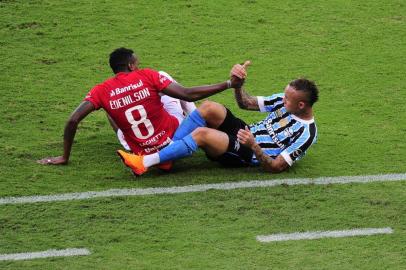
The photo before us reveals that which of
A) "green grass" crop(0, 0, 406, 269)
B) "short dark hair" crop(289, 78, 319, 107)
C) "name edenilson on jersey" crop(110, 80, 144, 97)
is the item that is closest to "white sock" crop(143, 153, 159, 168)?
"green grass" crop(0, 0, 406, 269)

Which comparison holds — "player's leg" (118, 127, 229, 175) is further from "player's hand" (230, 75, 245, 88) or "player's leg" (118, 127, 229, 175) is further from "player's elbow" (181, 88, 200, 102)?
"player's hand" (230, 75, 245, 88)

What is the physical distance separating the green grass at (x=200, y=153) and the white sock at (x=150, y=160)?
15 cm

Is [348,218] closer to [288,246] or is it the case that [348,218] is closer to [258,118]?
[288,246]

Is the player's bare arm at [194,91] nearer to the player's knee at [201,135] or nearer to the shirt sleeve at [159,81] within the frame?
the shirt sleeve at [159,81]

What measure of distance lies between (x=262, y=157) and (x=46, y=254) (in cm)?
219

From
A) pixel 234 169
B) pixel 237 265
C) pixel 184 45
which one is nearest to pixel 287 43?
pixel 184 45

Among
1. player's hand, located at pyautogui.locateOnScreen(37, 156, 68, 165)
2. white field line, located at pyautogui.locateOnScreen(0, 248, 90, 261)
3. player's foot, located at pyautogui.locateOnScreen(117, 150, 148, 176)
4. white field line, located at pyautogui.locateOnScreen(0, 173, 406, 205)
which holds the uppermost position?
player's foot, located at pyautogui.locateOnScreen(117, 150, 148, 176)

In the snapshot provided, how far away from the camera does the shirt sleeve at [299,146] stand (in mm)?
8469

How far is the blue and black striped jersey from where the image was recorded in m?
8.49

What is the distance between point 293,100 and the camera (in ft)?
28.0

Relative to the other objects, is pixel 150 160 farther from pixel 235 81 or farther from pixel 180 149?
pixel 235 81

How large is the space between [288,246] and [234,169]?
1.66m

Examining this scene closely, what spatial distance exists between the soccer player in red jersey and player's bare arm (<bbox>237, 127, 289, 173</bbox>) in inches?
18.9

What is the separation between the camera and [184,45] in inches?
465
